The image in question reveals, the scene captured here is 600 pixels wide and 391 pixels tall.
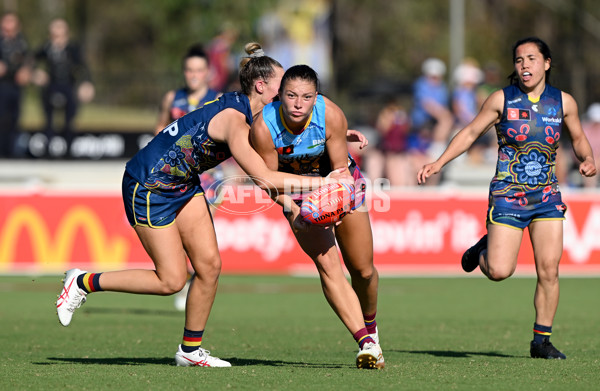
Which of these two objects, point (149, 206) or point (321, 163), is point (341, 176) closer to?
point (321, 163)

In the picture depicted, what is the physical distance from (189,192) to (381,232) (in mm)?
9276

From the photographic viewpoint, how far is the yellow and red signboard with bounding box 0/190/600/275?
1597cm

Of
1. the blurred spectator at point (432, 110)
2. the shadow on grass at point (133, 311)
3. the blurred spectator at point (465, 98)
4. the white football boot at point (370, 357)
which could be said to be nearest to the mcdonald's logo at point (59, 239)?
the shadow on grass at point (133, 311)

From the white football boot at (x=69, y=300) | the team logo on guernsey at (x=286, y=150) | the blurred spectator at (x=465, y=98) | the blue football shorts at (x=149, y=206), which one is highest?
the blurred spectator at (x=465, y=98)

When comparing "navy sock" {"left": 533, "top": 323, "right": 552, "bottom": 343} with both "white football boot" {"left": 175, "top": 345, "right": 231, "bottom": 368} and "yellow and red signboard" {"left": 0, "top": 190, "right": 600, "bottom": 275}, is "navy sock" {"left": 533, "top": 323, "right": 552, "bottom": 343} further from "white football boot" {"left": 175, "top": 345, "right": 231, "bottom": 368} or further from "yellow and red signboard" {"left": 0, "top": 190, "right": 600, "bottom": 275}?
"yellow and red signboard" {"left": 0, "top": 190, "right": 600, "bottom": 275}

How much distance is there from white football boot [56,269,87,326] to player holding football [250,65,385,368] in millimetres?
1658

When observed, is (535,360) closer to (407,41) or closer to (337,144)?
(337,144)

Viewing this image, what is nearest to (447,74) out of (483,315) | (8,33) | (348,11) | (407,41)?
(407,41)

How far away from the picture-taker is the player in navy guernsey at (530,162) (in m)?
8.10

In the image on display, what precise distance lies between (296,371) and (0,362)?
7.41ft

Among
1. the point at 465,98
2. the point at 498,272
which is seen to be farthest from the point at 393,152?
the point at 498,272

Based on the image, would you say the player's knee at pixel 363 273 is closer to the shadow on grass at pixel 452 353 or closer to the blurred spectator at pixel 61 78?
the shadow on grass at pixel 452 353

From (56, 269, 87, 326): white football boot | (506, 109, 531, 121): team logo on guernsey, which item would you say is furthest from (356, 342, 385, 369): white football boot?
(506, 109, 531, 121): team logo on guernsey

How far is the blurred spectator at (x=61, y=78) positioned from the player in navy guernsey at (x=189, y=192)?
34.9ft
